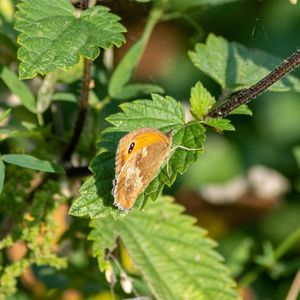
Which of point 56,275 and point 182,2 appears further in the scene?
point 56,275

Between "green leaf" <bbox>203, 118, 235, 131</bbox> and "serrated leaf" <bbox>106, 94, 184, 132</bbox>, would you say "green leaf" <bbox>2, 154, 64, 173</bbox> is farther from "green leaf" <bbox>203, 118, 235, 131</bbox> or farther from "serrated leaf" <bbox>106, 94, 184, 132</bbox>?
"green leaf" <bbox>203, 118, 235, 131</bbox>

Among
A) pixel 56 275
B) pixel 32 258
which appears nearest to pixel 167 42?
pixel 56 275

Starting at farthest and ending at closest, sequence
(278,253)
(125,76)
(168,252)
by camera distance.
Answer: (278,253)
(125,76)
(168,252)

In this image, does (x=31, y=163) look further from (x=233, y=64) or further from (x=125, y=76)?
(x=233, y=64)

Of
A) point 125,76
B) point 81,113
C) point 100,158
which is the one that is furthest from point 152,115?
point 125,76

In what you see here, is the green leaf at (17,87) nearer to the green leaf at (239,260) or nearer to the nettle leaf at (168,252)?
the nettle leaf at (168,252)

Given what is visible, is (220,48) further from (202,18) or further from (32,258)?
(32,258)

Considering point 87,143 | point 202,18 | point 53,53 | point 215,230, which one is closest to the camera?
point 53,53
